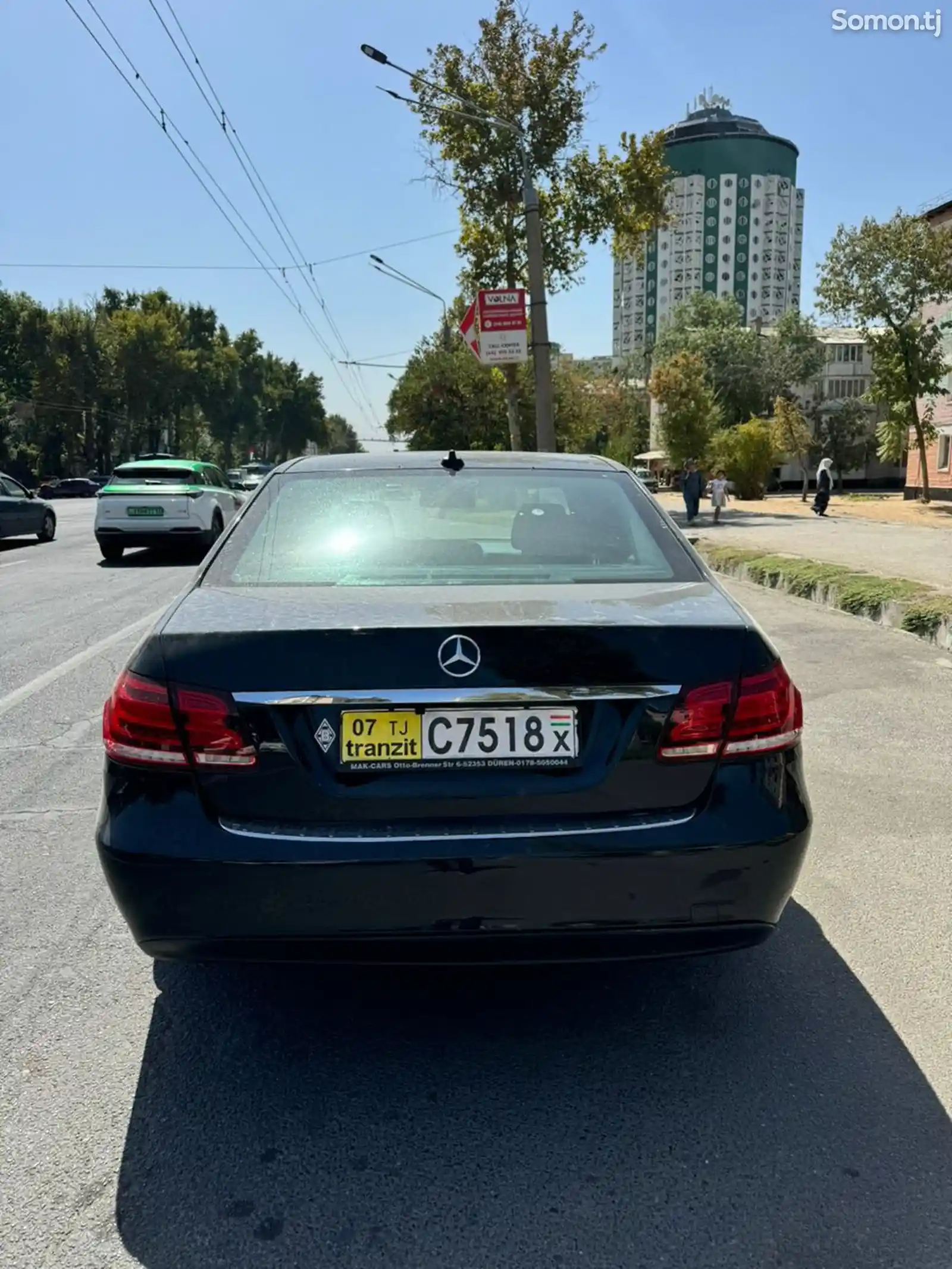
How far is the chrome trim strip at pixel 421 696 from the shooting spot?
7.93ft

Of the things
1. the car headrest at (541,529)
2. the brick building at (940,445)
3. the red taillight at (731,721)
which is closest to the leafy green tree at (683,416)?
the brick building at (940,445)

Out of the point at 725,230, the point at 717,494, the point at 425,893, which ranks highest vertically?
the point at 725,230

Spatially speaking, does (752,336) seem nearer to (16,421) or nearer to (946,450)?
(946,450)

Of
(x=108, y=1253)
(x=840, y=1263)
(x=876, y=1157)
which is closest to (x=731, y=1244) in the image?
(x=840, y=1263)

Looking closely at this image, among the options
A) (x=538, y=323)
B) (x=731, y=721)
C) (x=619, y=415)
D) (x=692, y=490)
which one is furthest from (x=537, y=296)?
(x=619, y=415)

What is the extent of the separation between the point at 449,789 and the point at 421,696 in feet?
0.76

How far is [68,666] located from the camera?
805cm

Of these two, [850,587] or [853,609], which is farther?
[850,587]

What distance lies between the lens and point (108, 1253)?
2076mm

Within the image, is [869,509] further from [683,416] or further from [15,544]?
[15,544]

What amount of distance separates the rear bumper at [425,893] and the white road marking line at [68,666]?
356 centimetres

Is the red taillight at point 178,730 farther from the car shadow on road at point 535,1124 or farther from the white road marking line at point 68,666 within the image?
the white road marking line at point 68,666

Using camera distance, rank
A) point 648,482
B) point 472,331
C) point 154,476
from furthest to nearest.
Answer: point 472,331, point 154,476, point 648,482

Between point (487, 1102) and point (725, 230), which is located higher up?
point (725, 230)
